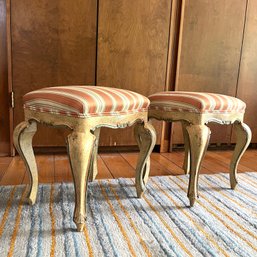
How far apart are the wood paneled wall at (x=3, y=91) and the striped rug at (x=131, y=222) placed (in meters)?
0.56

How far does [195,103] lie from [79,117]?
464mm

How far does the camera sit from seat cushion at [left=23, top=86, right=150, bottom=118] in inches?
32.6

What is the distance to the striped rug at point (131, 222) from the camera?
808 millimetres

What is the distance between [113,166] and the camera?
160cm

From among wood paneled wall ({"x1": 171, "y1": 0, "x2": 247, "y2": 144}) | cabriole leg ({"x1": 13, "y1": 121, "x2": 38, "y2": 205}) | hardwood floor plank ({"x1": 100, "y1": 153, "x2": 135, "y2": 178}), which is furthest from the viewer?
wood paneled wall ({"x1": 171, "y1": 0, "x2": 247, "y2": 144})

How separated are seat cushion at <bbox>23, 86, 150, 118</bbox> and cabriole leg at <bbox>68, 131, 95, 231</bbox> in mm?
67

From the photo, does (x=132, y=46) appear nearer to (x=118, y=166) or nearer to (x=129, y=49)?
(x=129, y=49)

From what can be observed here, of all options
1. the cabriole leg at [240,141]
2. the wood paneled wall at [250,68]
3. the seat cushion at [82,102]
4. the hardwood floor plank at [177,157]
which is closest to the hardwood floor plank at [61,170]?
the seat cushion at [82,102]

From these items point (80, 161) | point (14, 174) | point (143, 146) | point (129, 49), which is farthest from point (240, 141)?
point (14, 174)

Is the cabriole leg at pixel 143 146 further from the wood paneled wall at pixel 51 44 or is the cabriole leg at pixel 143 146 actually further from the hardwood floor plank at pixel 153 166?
the wood paneled wall at pixel 51 44

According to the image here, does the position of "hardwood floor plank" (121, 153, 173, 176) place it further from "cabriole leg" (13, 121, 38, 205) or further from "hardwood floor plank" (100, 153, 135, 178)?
"cabriole leg" (13, 121, 38, 205)

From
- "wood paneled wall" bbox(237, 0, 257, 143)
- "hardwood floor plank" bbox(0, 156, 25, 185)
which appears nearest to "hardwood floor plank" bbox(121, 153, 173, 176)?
"hardwood floor plank" bbox(0, 156, 25, 185)

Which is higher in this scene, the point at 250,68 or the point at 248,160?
the point at 250,68

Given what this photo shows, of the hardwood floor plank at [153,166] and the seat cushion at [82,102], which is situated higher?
the seat cushion at [82,102]
